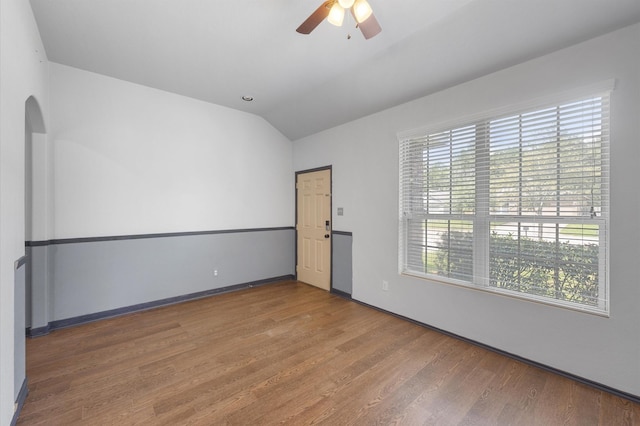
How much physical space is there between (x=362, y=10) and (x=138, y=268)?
383 cm

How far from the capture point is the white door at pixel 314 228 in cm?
450

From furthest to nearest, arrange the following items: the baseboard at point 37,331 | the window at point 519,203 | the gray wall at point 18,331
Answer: the baseboard at point 37,331
the window at point 519,203
the gray wall at point 18,331

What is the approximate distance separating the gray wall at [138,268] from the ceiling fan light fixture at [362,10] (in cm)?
349

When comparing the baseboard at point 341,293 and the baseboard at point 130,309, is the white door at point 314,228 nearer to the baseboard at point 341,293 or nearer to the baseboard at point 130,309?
the baseboard at point 341,293

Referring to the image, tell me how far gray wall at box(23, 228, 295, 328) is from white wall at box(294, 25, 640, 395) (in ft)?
6.20

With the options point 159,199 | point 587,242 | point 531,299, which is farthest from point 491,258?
point 159,199

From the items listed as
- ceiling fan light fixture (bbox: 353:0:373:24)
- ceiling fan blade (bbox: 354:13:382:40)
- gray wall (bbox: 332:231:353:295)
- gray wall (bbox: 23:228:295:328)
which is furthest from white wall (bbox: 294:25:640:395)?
gray wall (bbox: 23:228:295:328)

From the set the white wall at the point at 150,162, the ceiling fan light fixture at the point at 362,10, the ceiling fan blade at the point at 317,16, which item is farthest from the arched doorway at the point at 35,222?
the ceiling fan light fixture at the point at 362,10

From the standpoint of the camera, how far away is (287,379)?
2180mm

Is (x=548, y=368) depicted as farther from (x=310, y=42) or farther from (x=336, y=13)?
(x=310, y=42)

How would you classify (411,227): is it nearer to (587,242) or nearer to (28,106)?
(587,242)

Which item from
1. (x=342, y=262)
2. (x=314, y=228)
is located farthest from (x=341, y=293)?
(x=314, y=228)

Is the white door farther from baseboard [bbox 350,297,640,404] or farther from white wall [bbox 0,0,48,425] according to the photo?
white wall [bbox 0,0,48,425]

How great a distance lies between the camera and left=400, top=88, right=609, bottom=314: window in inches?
84.8
